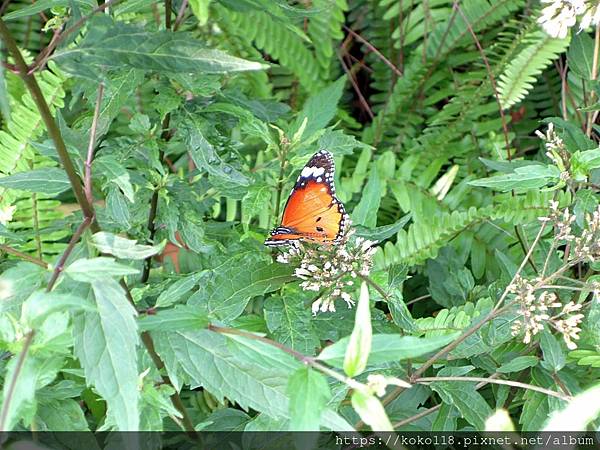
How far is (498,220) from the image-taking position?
103 inches

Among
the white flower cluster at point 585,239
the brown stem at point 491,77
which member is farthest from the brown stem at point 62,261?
the brown stem at point 491,77

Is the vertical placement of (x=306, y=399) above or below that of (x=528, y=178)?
below

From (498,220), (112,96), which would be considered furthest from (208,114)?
(498,220)

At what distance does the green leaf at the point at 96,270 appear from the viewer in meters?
1.07

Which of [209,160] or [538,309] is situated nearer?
[538,309]

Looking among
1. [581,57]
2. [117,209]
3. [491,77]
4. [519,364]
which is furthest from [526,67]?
[117,209]

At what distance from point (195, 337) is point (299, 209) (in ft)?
1.60

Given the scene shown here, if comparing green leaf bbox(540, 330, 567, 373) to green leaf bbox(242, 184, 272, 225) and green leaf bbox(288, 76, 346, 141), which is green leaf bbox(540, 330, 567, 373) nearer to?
green leaf bbox(242, 184, 272, 225)

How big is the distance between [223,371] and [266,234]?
0.65 metres

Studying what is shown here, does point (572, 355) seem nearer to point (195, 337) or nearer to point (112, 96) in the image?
point (195, 337)

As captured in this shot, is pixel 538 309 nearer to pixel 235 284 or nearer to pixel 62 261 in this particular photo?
pixel 235 284

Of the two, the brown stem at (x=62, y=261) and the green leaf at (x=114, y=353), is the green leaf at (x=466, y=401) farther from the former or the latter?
the brown stem at (x=62, y=261)

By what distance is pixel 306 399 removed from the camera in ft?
3.31

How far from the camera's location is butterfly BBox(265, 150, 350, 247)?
62.2 inches
